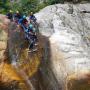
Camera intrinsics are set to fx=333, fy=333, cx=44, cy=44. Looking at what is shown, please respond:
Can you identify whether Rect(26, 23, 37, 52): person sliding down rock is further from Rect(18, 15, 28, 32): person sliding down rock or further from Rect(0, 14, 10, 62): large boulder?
Rect(0, 14, 10, 62): large boulder

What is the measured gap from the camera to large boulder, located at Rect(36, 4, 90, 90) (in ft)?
49.2

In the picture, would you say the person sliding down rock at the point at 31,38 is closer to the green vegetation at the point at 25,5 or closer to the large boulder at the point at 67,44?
the large boulder at the point at 67,44

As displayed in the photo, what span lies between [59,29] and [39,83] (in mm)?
3297

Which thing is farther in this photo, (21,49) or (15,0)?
(15,0)

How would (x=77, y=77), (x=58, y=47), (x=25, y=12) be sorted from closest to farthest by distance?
1. (x=77, y=77)
2. (x=58, y=47)
3. (x=25, y=12)

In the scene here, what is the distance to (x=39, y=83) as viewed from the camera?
1567 centimetres

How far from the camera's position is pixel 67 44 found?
16203 mm

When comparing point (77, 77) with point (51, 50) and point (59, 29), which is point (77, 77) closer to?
point (51, 50)

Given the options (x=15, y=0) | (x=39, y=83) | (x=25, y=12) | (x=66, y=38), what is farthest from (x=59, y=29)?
(x=15, y=0)

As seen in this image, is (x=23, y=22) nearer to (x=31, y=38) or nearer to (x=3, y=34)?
(x=31, y=38)

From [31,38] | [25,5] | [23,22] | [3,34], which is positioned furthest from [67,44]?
[25,5]

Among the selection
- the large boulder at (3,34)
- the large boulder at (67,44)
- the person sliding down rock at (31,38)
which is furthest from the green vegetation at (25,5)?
the person sliding down rock at (31,38)

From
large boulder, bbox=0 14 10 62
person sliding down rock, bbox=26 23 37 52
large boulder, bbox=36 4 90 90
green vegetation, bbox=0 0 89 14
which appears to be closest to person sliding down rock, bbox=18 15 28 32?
person sliding down rock, bbox=26 23 37 52

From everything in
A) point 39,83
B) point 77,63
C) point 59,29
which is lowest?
point 39,83
